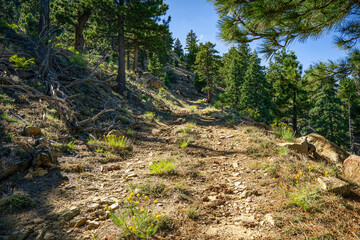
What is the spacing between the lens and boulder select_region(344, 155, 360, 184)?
132 inches

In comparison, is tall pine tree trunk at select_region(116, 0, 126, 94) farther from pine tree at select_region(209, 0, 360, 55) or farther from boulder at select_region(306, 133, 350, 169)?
boulder at select_region(306, 133, 350, 169)

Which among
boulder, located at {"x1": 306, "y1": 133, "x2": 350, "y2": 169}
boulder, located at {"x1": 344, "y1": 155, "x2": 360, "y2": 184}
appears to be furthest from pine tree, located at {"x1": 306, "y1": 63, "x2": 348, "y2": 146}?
boulder, located at {"x1": 344, "y1": 155, "x2": 360, "y2": 184}

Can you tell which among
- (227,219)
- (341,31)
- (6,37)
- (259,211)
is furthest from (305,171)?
(6,37)

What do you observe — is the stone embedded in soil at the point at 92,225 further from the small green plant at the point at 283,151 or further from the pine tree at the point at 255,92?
the pine tree at the point at 255,92

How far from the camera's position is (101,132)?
5.47 metres

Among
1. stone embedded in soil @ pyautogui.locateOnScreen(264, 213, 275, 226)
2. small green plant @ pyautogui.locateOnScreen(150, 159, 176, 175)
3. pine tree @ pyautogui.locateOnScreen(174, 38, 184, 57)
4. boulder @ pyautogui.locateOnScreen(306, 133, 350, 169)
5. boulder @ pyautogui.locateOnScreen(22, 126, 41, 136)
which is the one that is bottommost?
stone embedded in soil @ pyautogui.locateOnScreen(264, 213, 275, 226)

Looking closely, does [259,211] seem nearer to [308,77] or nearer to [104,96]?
[308,77]

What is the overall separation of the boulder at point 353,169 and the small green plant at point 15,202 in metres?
5.28

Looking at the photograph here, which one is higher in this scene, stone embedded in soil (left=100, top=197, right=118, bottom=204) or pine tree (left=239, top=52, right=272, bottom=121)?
pine tree (left=239, top=52, right=272, bottom=121)

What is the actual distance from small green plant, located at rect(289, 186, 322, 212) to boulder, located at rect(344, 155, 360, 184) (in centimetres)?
138

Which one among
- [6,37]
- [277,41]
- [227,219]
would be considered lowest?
[227,219]

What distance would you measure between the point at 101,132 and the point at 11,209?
3.26 meters

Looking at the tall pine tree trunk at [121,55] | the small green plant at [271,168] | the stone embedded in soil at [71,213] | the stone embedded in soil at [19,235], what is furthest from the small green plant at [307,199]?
the tall pine tree trunk at [121,55]

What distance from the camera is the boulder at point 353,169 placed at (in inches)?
132
